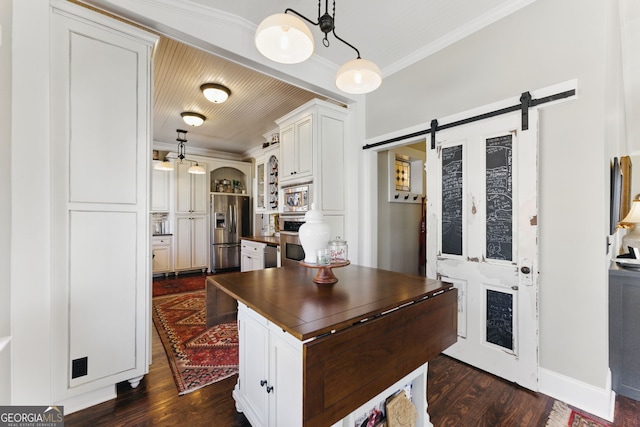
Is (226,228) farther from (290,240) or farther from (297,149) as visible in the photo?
(297,149)

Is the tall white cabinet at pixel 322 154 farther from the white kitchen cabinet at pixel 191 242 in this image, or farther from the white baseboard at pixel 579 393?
the white kitchen cabinet at pixel 191 242

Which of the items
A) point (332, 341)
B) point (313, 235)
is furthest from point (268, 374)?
point (313, 235)

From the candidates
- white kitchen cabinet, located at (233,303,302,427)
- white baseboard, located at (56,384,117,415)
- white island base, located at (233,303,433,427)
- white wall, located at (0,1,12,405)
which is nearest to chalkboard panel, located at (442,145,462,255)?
white island base, located at (233,303,433,427)

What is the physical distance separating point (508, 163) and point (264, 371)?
2.23m

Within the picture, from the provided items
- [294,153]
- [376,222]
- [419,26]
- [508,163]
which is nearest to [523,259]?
[508,163]

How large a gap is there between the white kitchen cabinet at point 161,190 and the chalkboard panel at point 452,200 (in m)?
5.28

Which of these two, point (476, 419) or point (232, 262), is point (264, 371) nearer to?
point (476, 419)

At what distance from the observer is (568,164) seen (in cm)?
179

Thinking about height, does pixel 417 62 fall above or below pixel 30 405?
above

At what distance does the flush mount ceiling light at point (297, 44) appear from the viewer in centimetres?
122

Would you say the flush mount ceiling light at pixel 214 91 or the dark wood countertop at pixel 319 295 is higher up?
the flush mount ceiling light at pixel 214 91

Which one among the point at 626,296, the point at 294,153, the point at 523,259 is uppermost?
the point at 294,153

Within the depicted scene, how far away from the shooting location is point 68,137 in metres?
1.61

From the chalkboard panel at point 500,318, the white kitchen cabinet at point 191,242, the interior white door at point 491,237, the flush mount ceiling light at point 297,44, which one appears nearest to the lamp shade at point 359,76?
the flush mount ceiling light at point 297,44
